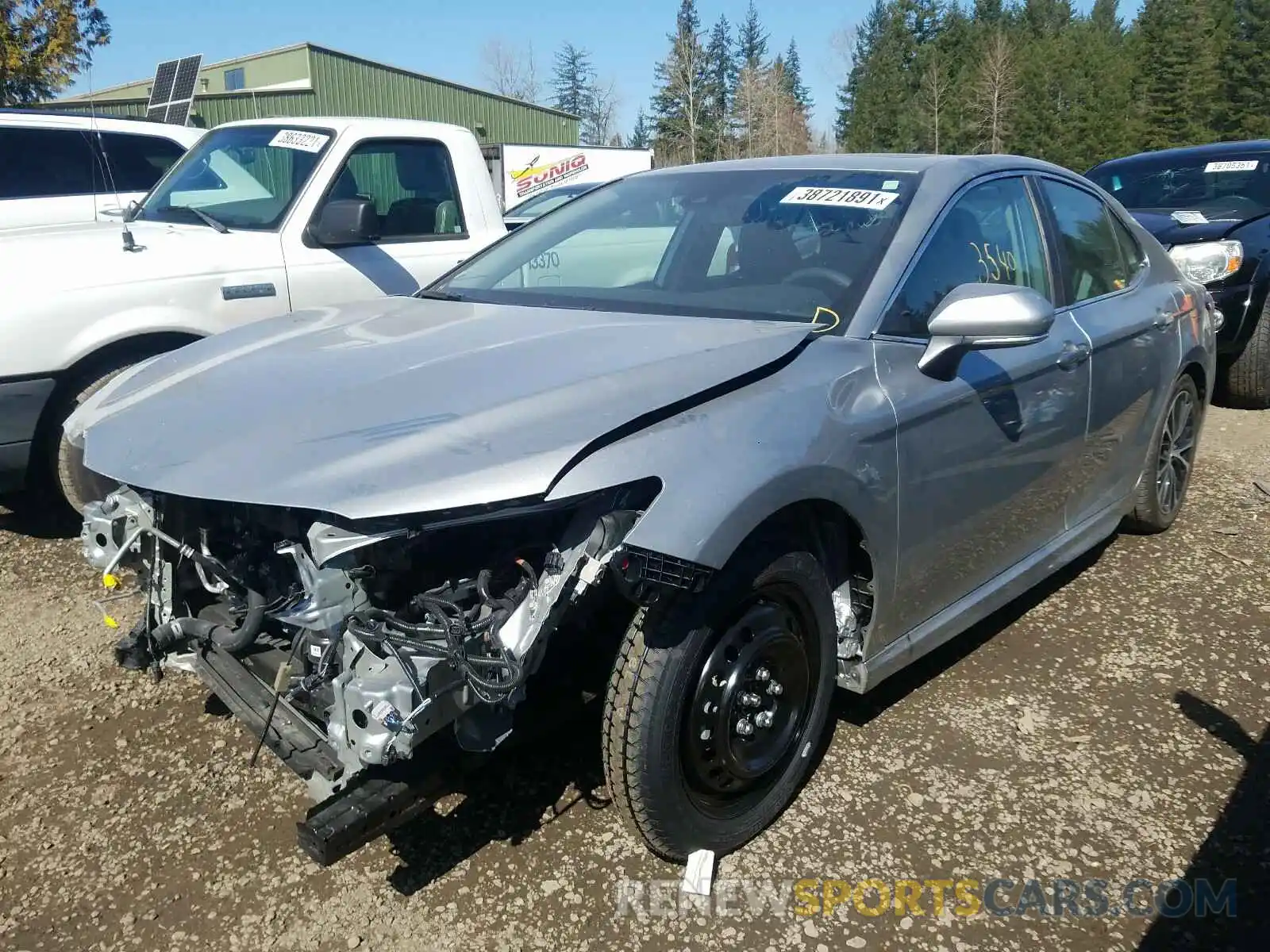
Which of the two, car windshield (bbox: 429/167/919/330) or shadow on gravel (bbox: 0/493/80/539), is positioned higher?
car windshield (bbox: 429/167/919/330)

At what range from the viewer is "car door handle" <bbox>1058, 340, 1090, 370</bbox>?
313 cm

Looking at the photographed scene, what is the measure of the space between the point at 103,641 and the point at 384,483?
89.7 inches

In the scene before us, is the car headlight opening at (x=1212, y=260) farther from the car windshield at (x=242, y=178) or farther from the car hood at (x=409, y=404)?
the car windshield at (x=242, y=178)

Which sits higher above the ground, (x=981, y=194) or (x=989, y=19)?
(x=989, y=19)

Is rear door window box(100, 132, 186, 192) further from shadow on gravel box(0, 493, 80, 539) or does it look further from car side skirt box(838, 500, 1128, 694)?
car side skirt box(838, 500, 1128, 694)


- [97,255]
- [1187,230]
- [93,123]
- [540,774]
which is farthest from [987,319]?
[93,123]

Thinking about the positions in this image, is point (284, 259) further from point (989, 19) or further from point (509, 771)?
point (989, 19)

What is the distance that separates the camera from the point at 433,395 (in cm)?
217

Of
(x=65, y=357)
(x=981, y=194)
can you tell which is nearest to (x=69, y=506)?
(x=65, y=357)

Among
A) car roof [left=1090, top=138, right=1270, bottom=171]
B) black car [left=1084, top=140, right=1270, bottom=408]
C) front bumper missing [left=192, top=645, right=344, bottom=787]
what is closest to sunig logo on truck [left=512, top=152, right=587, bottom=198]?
car roof [left=1090, top=138, right=1270, bottom=171]

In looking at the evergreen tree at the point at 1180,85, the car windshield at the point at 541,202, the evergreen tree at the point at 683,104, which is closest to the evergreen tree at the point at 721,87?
the evergreen tree at the point at 683,104

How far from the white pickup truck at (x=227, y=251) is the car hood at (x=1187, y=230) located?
4496 mm

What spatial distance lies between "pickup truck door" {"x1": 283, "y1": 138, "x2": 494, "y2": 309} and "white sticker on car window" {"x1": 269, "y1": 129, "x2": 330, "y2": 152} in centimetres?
18

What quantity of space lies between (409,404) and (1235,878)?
89.6 inches
